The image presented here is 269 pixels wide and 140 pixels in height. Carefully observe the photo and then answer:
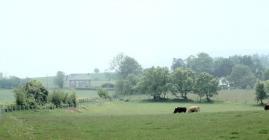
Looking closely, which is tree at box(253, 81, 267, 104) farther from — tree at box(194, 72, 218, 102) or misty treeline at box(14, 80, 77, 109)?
misty treeline at box(14, 80, 77, 109)

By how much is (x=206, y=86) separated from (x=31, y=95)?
52.5 meters

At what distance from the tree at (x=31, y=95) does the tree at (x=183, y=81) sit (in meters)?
47.9

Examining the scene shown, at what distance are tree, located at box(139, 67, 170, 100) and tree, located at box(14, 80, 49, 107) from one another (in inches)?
1854

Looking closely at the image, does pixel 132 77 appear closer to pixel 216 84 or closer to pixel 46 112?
pixel 216 84

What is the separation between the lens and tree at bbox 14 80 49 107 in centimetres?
8413

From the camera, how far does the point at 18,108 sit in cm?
8169

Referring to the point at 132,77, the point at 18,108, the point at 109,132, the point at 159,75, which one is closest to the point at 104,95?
the point at 159,75

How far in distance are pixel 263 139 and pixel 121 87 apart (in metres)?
134

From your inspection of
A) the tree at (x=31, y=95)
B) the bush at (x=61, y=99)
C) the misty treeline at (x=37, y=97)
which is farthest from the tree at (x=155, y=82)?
the tree at (x=31, y=95)

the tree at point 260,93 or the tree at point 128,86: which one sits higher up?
the tree at point 128,86

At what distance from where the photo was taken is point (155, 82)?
135250mm

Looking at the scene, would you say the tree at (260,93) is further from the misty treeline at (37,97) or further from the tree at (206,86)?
the misty treeline at (37,97)

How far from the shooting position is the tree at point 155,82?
133125 millimetres

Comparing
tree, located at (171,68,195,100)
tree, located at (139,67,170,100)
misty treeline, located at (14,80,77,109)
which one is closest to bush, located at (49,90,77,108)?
misty treeline, located at (14,80,77,109)
